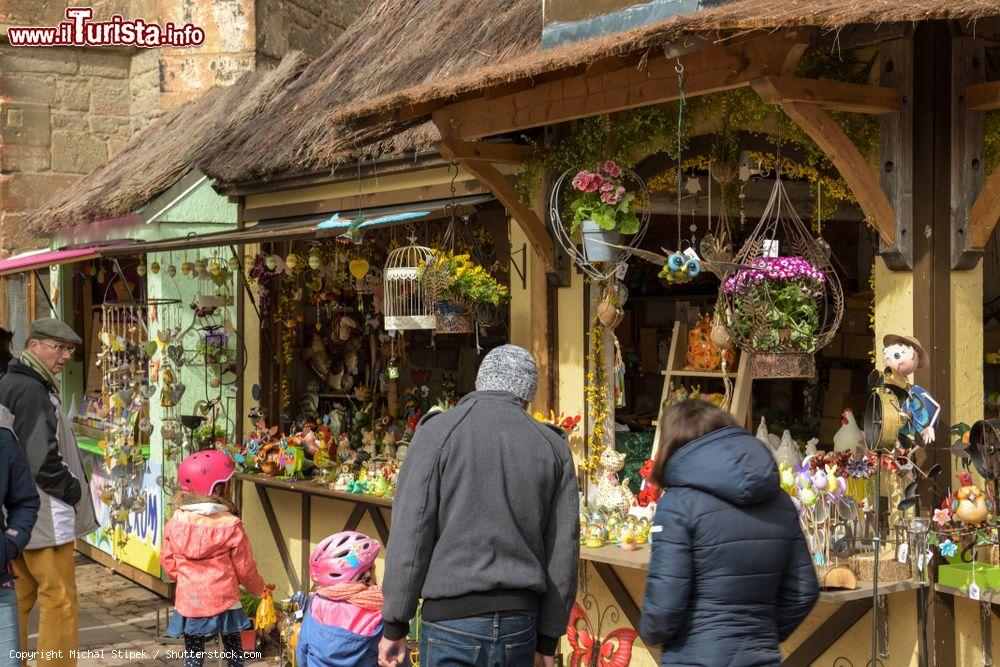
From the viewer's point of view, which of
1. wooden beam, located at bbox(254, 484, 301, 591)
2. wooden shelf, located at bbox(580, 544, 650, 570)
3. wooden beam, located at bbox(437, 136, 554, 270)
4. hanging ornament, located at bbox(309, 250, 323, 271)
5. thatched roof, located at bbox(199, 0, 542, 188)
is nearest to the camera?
wooden shelf, located at bbox(580, 544, 650, 570)

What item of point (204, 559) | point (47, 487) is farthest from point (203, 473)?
point (47, 487)

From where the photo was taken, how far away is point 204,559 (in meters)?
5.48

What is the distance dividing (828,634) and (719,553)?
199 cm

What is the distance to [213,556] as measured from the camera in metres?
5.48

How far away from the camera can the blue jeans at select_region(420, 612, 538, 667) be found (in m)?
3.49

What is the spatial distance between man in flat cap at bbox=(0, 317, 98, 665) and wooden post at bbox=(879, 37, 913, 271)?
398 cm

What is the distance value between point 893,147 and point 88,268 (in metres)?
8.07

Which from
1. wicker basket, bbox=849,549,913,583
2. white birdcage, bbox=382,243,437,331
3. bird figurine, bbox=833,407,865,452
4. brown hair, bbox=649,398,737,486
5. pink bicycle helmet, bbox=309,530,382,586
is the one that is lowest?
wicker basket, bbox=849,549,913,583

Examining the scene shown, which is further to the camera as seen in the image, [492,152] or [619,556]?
Answer: [492,152]

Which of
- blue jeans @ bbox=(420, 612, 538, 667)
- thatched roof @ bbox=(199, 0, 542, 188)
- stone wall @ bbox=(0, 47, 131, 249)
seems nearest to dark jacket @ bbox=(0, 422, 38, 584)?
blue jeans @ bbox=(420, 612, 538, 667)

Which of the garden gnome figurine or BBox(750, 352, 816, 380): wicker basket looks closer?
the garden gnome figurine

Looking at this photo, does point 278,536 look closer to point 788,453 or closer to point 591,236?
point 591,236

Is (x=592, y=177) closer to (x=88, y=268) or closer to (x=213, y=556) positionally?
(x=213, y=556)

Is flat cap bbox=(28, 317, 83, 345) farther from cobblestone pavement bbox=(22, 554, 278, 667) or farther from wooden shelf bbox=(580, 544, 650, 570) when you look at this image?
wooden shelf bbox=(580, 544, 650, 570)
